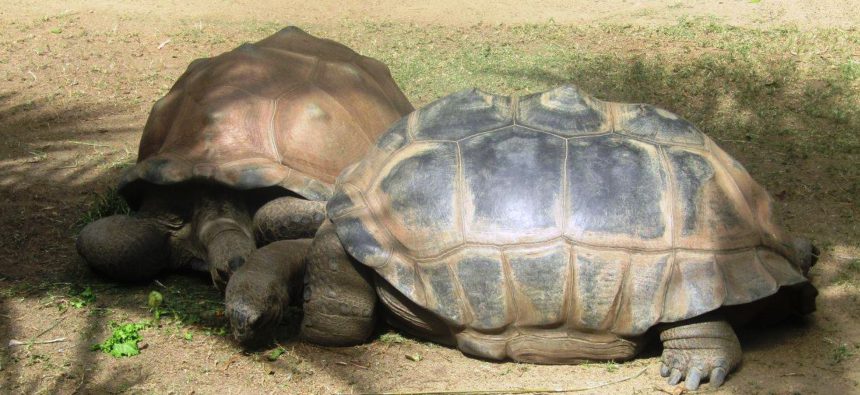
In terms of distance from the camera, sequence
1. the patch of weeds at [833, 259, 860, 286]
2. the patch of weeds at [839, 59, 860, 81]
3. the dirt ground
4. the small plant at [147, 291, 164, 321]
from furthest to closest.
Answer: the patch of weeds at [839, 59, 860, 81], the patch of weeds at [833, 259, 860, 286], the small plant at [147, 291, 164, 321], the dirt ground

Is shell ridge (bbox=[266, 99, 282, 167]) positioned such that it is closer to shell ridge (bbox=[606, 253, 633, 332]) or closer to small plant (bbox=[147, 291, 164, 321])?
small plant (bbox=[147, 291, 164, 321])

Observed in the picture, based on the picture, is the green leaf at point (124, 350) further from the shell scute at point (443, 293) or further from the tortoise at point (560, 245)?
the shell scute at point (443, 293)

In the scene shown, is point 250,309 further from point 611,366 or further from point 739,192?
point 739,192

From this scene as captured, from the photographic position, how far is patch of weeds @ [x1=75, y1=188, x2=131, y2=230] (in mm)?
4961

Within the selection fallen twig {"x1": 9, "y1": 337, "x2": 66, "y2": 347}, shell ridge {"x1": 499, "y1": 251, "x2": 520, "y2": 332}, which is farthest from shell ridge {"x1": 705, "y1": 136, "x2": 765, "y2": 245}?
fallen twig {"x1": 9, "y1": 337, "x2": 66, "y2": 347}

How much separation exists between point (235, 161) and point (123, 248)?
2.16 ft

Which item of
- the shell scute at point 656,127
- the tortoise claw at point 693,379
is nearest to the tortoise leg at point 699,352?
the tortoise claw at point 693,379

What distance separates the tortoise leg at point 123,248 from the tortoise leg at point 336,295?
3.29ft

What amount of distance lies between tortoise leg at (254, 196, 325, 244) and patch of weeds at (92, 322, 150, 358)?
739 mm

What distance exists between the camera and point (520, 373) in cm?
352

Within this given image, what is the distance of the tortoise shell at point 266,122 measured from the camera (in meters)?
4.36

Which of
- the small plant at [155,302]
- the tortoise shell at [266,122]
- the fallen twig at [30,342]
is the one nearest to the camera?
the fallen twig at [30,342]

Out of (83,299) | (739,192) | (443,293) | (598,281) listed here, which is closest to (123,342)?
(83,299)

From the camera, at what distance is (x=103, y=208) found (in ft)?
16.4
